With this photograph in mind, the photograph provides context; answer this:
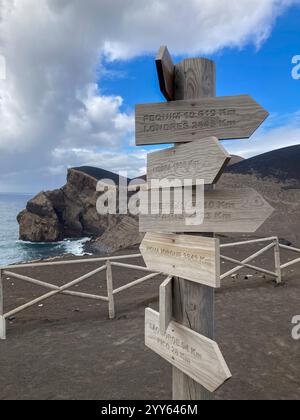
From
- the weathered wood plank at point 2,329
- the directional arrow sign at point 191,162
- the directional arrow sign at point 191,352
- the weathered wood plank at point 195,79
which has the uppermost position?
the weathered wood plank at point 195,79

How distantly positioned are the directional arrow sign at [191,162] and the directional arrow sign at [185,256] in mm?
410

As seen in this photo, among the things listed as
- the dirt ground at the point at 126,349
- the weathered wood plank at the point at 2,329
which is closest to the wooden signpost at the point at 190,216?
the dirt ground at the point at 126,349

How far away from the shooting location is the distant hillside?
31391 mm

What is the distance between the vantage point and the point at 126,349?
472 cm

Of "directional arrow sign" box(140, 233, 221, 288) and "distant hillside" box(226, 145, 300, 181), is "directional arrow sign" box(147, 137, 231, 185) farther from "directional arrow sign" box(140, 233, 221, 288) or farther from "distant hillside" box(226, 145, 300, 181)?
"distant hillside" box(226, 145, 300, 181)

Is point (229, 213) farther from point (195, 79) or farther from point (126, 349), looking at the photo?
point (126, 349)

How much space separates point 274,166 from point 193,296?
34246 mm

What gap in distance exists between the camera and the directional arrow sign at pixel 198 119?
7.29ft

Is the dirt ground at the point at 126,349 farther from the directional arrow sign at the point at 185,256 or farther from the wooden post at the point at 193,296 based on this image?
the directional arrow sign at the point at 185,256

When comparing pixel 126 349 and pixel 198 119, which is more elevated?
pixel 198 119

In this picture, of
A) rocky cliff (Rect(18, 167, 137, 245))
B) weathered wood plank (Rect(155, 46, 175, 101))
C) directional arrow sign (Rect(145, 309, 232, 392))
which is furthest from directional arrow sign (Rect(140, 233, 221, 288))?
rocky cliff (Rect(18, 167, 137, 245))

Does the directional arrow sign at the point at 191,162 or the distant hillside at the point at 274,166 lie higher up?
the distant hillside at the point at 274,166

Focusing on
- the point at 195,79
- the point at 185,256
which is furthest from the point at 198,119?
the point at 185,256
